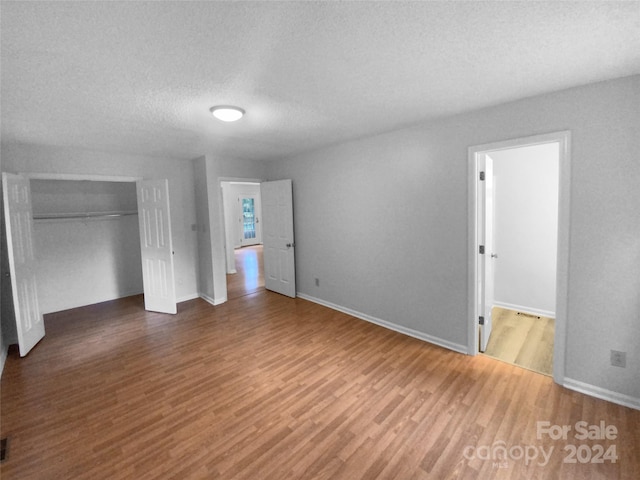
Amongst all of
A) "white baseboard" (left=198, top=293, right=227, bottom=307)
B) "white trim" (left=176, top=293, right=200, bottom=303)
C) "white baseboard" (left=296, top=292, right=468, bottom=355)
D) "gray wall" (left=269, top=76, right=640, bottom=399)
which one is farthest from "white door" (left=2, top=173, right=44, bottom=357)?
"white baseboard" (left=296, top=292, right=468, bottom=355)

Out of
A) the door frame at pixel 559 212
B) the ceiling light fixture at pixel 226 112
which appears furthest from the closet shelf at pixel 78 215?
the door frame at pixel 559 212

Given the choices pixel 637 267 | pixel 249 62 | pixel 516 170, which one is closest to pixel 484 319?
pixel 637 267

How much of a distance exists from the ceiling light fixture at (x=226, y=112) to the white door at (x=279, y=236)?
2240mm

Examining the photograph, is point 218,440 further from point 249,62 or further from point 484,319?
point 484,319

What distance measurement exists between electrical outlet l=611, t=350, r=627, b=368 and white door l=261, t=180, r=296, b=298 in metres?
3.87

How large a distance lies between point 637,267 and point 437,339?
1.74 meters

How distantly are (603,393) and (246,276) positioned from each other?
5.91 meters

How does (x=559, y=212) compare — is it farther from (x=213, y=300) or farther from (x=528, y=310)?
(x=213, y=300)

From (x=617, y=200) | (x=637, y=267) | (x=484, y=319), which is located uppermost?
(x=617, y=200)

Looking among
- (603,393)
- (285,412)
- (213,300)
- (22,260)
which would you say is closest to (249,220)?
(213,300)

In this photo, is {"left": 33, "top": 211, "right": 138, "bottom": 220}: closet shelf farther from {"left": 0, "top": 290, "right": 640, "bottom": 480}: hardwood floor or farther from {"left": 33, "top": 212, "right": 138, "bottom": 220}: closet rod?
{"left": 0, "top": 290, "right": 640, "bottom": 480}: hardwood floor

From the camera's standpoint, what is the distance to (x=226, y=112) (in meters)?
2.41

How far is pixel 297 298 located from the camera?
16.1ft

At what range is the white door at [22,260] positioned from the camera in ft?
9.87
